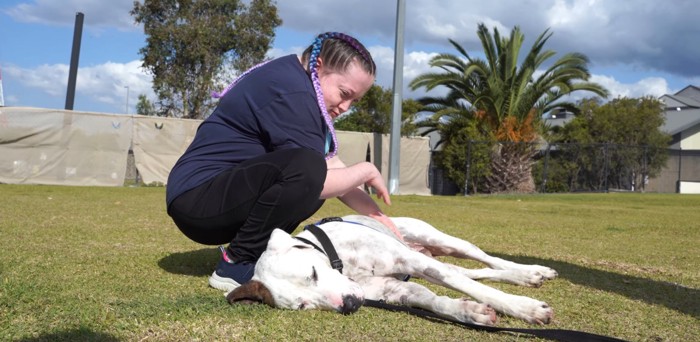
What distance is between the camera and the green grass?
→ 2.70m

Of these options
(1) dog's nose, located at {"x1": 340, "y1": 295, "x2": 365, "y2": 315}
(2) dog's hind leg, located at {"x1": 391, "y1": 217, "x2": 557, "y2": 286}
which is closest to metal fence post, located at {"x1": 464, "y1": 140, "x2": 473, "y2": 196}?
(2) dog's hind leg, located at {"x1": 391, "y1": 217, "x2": 557, "y2": 286}

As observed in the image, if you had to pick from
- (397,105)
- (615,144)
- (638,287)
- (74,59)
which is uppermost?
(74,59)

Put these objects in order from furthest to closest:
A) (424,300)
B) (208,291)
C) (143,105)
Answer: (143,105)
(208,291)
(424,300)

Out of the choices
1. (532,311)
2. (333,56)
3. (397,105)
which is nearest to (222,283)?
(333,56)

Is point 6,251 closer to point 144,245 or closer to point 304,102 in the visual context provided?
point 144,245

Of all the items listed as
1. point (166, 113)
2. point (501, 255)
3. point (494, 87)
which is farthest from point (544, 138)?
point (501, 255)

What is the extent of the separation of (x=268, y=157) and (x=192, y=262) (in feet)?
4.92

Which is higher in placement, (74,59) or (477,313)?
(74,59)

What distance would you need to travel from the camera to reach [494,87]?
22719 millimetres

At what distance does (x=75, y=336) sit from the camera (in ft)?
8.14

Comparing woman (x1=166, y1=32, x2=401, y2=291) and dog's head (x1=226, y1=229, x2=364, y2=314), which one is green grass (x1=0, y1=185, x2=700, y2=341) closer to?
dog's head (x1=226, y1=229, x2=364, y2=314)

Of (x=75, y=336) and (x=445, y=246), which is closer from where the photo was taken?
(x=75, y=336)

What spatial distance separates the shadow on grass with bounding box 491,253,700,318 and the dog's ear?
2.08 metres

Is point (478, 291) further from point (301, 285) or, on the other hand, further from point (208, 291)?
point (208, 291)
